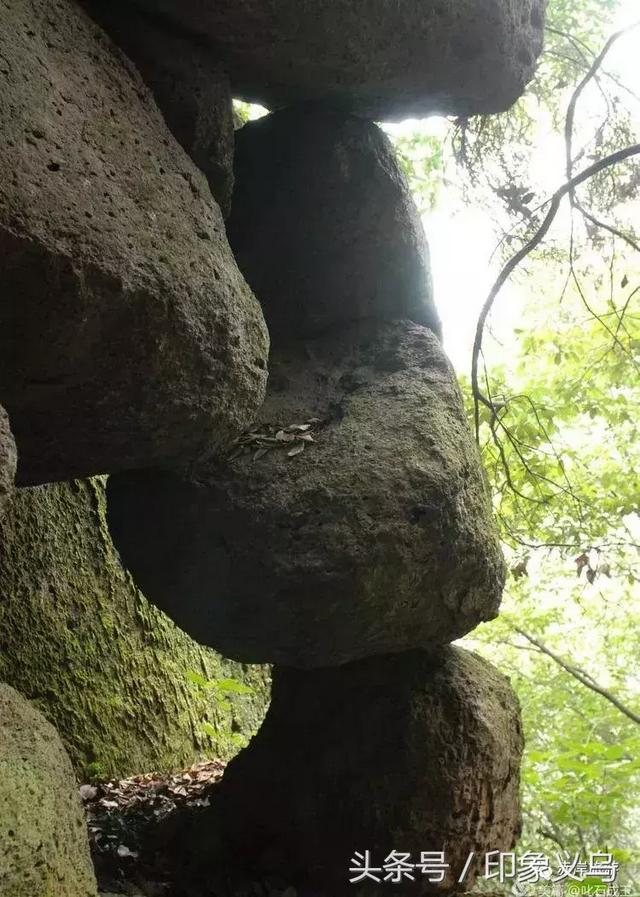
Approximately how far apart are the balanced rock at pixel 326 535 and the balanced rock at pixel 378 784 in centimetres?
31

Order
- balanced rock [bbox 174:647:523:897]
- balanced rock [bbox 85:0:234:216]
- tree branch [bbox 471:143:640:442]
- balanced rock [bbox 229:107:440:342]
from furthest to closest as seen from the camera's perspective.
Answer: tree branch [bbox 471:143:640:442], balanced rock [bbox 229:107:440:342], balanced rock [bbox 174:647:523:897], balanced rock [bbox 85:0:234:216]

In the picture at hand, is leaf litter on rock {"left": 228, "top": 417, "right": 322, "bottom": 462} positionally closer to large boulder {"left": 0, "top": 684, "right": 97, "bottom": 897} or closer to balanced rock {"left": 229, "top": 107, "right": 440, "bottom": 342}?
balanced rock {"left": 229, "top": 107, "right": 440, "bottom": 342}

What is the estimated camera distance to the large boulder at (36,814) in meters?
2.05

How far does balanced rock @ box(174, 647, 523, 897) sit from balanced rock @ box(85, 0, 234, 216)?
2317mm

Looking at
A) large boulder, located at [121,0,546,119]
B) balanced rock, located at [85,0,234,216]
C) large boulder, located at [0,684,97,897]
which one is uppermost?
large boulder, located at [121,0,546,119]

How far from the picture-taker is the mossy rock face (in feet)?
15.0

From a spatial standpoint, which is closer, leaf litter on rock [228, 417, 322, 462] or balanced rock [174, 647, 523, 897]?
leaf litter on rock [228, 417, 322, 462]

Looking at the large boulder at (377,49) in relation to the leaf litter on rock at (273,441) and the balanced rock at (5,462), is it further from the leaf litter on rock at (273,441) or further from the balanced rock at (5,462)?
the balanced rock at (5,462)

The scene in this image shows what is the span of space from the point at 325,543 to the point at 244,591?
1.20 ft

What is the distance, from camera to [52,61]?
7.70ft

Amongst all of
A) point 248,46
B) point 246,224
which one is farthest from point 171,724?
point 248,46

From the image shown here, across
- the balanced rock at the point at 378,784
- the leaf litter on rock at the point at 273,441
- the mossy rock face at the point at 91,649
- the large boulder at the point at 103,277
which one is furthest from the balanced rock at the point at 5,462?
the mossy rock face at the point at 91,649

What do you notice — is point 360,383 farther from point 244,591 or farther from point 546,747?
point 546,747

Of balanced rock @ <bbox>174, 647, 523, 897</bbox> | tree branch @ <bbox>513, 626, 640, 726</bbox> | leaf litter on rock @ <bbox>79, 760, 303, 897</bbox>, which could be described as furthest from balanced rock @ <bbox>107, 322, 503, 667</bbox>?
tree branch @ <bbox>513, 626, 640, 726</bbox>
